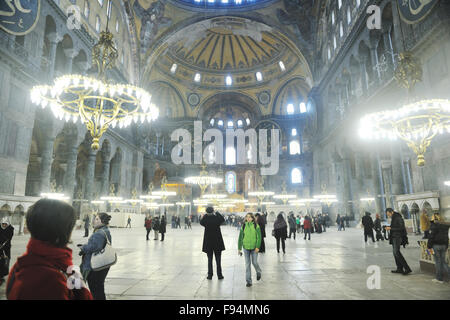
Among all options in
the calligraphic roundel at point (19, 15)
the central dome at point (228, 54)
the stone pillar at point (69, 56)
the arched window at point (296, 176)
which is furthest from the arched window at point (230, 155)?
the calligraphic roundel at point (19, 15)

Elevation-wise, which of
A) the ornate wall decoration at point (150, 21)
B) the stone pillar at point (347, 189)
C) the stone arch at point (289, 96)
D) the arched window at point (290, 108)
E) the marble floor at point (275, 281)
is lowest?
the marble floor at point (275, 281)

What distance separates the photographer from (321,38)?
24.0 meters

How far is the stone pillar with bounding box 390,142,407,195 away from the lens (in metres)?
12.5

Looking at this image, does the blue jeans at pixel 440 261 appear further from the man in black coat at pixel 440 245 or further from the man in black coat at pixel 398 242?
the man in black coat at pixel 398 242

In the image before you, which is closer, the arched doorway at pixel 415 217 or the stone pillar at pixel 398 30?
the arched doorway at pixel 415 217

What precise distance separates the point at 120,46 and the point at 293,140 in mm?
22453

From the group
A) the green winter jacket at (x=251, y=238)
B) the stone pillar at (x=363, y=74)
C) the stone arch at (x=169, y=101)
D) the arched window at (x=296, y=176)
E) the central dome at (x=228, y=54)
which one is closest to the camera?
the green winter jacket at (x=251, y=238)

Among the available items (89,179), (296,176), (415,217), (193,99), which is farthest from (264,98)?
(415,217)

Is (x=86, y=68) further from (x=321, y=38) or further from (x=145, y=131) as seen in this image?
(x=321, y=38)

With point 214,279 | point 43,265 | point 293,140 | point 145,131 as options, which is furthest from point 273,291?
point 293,140

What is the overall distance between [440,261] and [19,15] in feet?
52.3

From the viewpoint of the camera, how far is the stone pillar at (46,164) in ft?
43.2

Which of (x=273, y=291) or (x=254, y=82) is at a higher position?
(x=254, y=82)

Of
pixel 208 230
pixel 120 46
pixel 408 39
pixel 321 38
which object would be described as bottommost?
pixel 208 230
